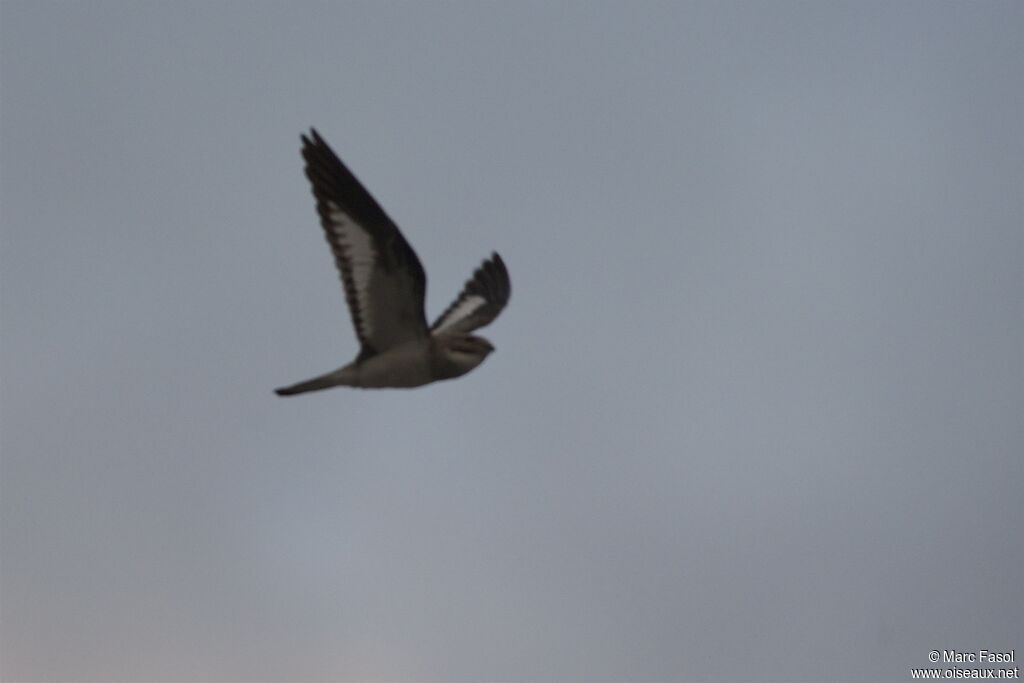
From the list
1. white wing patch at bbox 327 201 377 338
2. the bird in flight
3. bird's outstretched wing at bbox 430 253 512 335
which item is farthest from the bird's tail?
bird's outstretched wing at bbox 430 253 512 335

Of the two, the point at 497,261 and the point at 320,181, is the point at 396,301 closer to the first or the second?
the point at 320,181

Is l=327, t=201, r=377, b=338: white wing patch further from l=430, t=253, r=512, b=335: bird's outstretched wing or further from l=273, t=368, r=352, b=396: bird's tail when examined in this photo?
l=430, t=253, r=512, b=335: bird's outstretched wing

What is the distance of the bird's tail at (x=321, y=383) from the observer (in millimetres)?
13219

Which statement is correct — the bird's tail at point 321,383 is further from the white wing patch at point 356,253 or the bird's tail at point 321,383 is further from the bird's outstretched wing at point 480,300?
the bird's outstretched wing at point 480,300

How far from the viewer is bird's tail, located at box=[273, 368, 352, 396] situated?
13219mm

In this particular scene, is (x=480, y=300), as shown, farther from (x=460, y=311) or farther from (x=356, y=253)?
(x=356, y=253)

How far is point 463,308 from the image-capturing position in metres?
18.3

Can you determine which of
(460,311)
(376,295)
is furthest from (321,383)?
(460,311)

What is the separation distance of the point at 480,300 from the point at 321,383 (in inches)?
209

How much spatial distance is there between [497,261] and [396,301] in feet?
18.4

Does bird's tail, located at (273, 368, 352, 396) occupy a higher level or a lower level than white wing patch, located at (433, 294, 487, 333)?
lower

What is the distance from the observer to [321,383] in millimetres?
13508

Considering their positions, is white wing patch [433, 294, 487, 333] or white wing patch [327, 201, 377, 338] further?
white wing patch [433, 294, 487, 333]

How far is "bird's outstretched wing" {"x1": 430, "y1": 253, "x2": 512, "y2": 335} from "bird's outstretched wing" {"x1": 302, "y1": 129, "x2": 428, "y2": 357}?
3.61 metres
